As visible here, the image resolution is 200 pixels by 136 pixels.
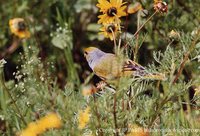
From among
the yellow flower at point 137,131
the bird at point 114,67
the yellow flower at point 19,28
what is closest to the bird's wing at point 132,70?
the bird at point 114,67

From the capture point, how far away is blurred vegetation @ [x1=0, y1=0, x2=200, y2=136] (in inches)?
53.3

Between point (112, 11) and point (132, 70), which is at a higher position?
point (112, 11)

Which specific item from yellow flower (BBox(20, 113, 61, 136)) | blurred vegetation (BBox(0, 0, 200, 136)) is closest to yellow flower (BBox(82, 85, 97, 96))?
blurred vegetation (BBox(0, 0, 200, 136))

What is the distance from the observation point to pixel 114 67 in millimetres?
1334

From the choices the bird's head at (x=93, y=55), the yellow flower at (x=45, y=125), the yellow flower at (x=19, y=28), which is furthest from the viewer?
the yellow flower at (x=19, y=28)

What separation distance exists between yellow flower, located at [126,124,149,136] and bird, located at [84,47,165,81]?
0.41 ft

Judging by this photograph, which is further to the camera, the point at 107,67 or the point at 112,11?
the point at 112,11

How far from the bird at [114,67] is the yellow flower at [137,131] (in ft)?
0.41

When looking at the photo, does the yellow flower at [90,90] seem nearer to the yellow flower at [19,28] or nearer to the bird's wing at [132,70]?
the bird's wing at [132,70]

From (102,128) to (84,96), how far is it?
6.8 inches

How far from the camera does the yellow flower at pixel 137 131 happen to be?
1.35 metres

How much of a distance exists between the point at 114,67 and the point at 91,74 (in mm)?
806

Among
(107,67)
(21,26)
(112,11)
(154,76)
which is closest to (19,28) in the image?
(21,26)

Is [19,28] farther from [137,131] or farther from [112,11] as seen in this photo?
[137,131]
